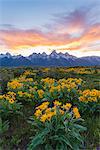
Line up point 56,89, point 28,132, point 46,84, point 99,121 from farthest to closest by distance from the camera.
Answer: point 46,84
point 56,89
point 99,121
point 28,132

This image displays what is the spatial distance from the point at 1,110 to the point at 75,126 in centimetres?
265

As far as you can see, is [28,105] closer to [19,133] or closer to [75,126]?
[19,133]

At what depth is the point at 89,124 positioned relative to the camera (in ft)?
30.0

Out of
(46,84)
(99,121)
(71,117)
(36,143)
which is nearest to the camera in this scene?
(36,143)

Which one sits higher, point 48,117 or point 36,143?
point 48,117

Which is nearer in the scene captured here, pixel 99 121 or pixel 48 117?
pixel 48 117

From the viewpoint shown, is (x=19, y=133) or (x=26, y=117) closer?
(x=19, y=133)

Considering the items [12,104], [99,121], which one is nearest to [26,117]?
[12,104]

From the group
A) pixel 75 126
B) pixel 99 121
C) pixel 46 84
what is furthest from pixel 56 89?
pixel 75 126

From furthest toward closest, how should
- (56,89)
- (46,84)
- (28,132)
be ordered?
(46,84), (56,89), (28,132)

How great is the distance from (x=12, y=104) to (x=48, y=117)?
7.53 ft

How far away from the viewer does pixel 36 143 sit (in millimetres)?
7695

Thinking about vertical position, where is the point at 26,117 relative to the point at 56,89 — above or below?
below

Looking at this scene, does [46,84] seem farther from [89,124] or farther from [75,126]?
[75,126]
